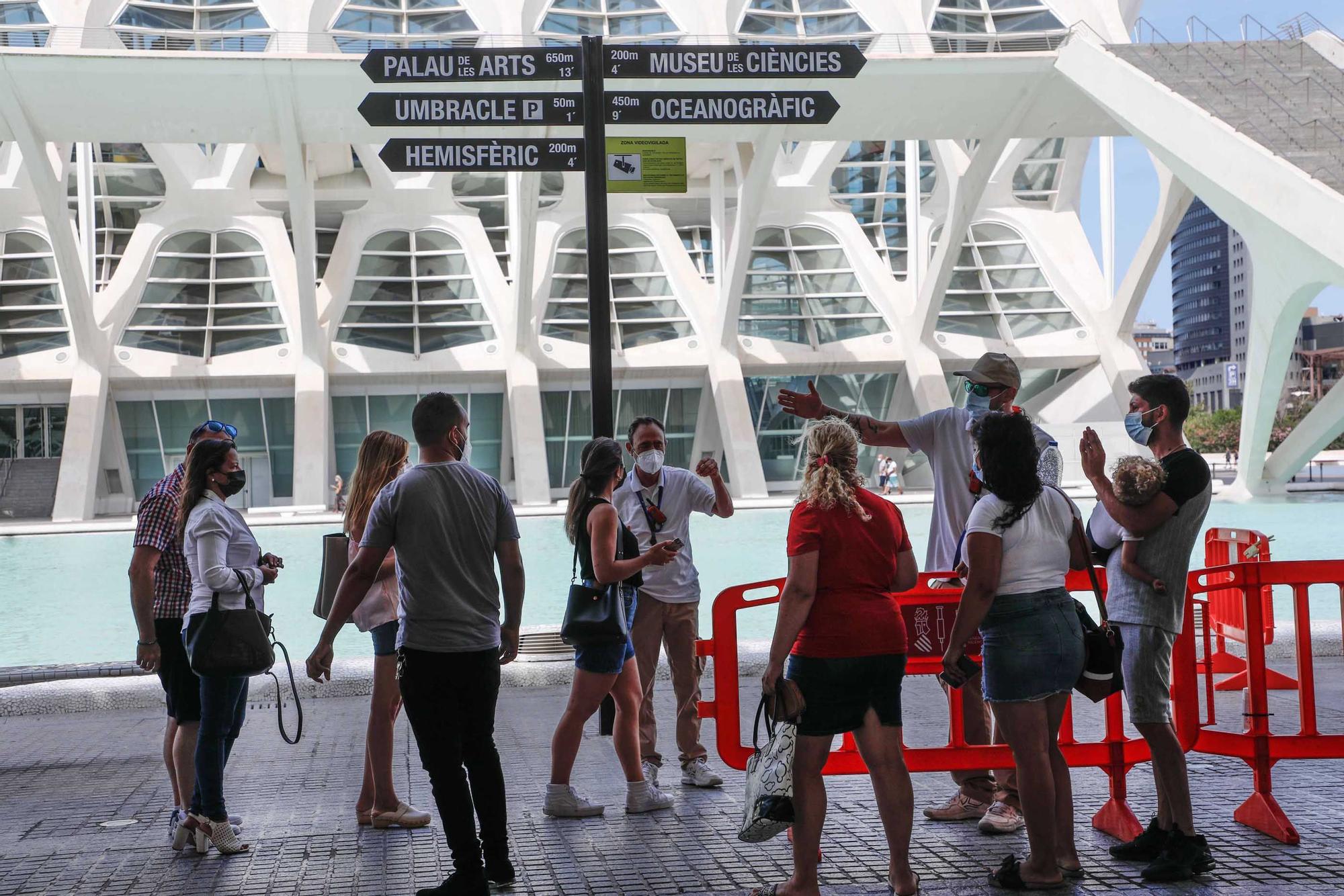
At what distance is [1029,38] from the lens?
30.6 m

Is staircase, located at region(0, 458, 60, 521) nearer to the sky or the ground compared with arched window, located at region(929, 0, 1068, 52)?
nearer to the ground

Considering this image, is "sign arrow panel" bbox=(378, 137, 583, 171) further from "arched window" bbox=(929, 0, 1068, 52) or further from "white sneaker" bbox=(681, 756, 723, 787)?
"arched window" bbox=(929, 0, 1068, 52)

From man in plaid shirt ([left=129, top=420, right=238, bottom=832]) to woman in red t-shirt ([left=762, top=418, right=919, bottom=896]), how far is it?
2.43 m

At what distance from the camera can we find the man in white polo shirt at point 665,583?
214 inches

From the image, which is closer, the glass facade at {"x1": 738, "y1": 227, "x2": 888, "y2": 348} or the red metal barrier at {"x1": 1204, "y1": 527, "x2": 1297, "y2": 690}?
the red metal barrier at {"x1": 1204, "y1": 527, "x2": 1297, "y2": 690}

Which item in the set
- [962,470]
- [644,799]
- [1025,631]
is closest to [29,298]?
[644,799]

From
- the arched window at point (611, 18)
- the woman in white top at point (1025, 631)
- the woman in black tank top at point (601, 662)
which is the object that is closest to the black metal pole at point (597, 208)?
the woman in black tank top at point (601, 662)

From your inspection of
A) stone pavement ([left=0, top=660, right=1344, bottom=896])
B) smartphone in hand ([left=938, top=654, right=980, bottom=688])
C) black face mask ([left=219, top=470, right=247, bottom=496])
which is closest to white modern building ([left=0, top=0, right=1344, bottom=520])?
stone pavement ([left=0, top=660, right=1344, bottom=896])

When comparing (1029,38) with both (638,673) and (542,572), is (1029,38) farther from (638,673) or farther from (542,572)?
(638,673)

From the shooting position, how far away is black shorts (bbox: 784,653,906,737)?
3.66 metres

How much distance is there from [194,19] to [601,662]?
109 feet

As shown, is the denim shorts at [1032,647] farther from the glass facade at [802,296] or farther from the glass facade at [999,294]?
the glass facade at [999,294]

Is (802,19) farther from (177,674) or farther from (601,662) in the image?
(177,674)

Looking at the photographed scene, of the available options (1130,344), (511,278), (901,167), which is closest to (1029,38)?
(901,167)
